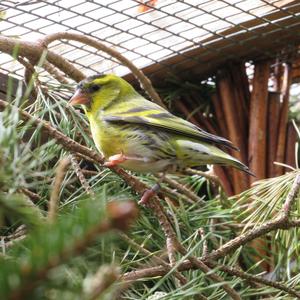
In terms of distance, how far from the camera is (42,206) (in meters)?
1.70

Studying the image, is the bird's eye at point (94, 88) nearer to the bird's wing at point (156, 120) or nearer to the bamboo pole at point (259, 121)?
the bird's wing at point (156, 120)

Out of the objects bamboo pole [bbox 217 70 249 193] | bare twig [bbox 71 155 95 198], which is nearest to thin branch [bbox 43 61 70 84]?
bare twig [bbox 71 155 95 198]

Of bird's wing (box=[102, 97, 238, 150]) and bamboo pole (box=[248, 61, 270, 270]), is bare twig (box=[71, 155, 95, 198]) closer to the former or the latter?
bird's wing (box=[102, 97, 238, 150])

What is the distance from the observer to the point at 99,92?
7.41ft

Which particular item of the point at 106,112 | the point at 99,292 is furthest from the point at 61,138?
the point at 106,112

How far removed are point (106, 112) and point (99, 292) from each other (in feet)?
5.40

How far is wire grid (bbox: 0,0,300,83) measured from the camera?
237 centimetres

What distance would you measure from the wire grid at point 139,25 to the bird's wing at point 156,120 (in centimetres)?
41

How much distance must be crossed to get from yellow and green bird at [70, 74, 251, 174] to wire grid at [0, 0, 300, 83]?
0.34 meters

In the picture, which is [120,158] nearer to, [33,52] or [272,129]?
[33,52]

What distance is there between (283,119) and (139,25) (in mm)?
708

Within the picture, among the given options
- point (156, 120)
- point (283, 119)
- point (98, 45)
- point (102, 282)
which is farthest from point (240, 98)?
point (102, 282)

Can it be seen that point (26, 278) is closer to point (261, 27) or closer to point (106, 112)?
point (106, 112)

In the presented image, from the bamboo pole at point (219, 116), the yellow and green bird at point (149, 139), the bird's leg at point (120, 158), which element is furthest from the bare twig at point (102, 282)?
the bamboo pole at point (219, 116)
